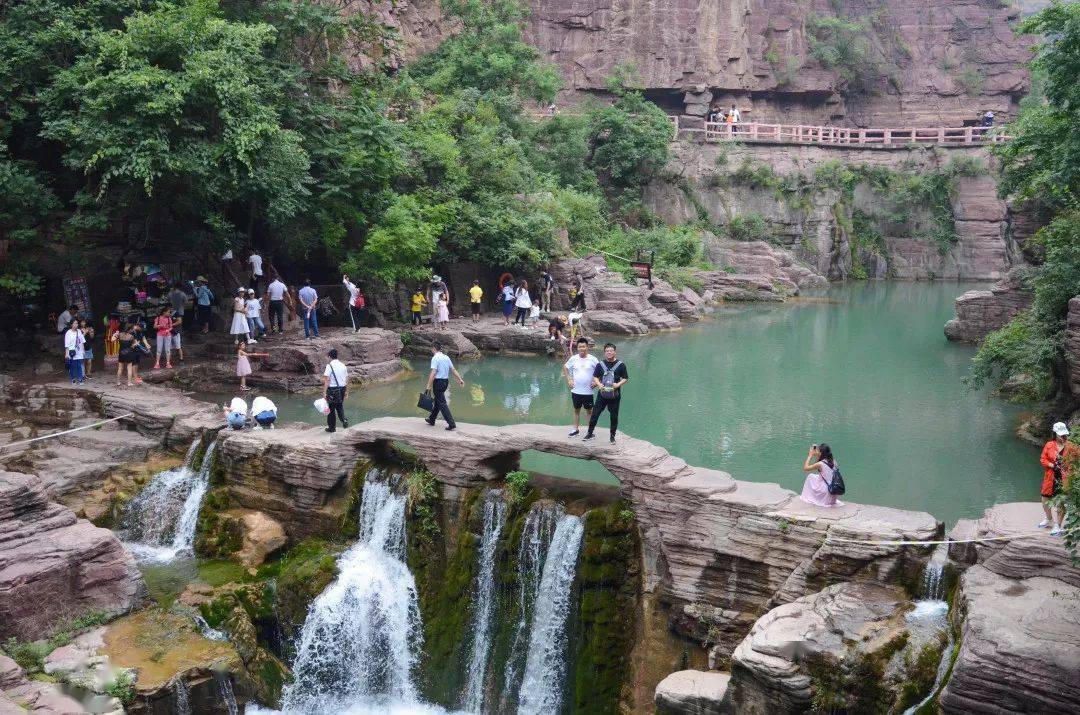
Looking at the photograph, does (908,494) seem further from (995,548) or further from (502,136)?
(502,136)

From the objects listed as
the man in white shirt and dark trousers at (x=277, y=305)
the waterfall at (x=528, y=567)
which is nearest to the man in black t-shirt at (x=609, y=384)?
the waterfall at (x=528, y=567)

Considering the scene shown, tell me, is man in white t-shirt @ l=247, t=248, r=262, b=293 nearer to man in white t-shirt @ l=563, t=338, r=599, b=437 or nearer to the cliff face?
man in white t-shirt @ l=563, t=338, r=599, b=437

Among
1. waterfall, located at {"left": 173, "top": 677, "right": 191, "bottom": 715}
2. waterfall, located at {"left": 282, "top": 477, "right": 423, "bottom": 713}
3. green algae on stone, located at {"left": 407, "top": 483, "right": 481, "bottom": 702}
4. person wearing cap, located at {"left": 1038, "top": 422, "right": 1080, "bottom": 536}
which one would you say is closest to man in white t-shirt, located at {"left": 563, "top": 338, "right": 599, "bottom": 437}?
green algae on stone, located at {"left": 407, "top": 483, "right": 481, "bottom": 702}

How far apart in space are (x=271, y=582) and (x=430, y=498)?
2473 millimetres

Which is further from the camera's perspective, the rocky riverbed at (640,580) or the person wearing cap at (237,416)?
the person wearing cap at (237,416)

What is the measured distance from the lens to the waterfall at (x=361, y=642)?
12.9 metres

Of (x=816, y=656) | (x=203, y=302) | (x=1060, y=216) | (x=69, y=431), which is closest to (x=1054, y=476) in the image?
(x=816, y=656)

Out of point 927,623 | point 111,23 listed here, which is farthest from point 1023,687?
point 111,23

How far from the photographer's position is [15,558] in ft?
39.2

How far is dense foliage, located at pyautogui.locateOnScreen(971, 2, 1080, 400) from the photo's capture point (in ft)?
55.3

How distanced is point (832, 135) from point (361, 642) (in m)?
42.6

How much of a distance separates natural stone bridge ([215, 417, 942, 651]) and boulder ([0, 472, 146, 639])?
9.52 ft

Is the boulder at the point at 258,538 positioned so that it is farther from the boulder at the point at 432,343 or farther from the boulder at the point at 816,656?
the boulder at the point at 432,343

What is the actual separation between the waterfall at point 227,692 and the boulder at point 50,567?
1875 millimetres
